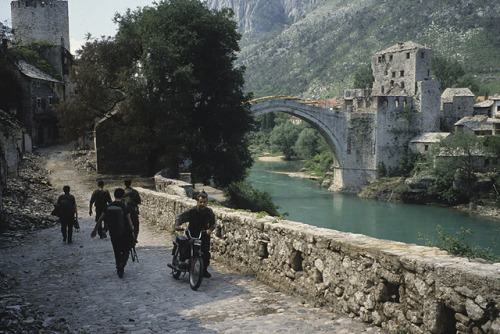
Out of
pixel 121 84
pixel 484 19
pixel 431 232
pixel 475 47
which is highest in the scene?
pixel 484 19

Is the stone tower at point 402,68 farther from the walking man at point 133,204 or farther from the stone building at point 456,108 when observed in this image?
the walking man at point 133,204

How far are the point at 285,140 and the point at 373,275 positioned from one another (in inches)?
2081

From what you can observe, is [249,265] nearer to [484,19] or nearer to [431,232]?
[431,232]

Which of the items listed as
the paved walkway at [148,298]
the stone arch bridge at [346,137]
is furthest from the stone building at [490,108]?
the paved walkway at [148,298]

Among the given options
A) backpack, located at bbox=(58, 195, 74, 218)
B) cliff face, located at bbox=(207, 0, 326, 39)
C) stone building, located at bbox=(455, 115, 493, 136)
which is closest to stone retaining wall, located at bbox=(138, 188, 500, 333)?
backpack, located at bbox=(58, 195, 74, 218)

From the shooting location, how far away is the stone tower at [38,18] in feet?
134

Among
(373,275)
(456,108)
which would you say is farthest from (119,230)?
(456,108)

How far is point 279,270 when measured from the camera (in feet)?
16.5

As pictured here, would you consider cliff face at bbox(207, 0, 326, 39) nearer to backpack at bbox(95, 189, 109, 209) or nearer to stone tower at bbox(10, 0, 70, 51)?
stone tower at bbox(10, 0, 70, 51)

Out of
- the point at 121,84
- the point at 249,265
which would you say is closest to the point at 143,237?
the point at 249,265

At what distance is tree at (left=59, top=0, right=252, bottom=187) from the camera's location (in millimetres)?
15703

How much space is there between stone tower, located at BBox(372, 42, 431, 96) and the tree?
22981mm

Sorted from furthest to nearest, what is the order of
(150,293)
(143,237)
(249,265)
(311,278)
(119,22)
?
(119,22), (143,237), (249,265), (150,293), (311,278)

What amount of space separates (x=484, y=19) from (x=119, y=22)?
62.4 meters
